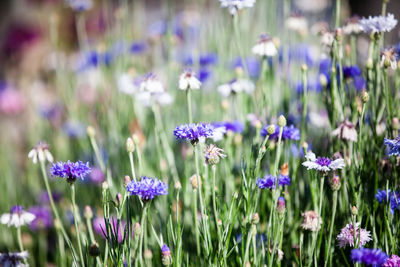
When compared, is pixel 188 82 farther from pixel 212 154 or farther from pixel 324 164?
pixel 324 164

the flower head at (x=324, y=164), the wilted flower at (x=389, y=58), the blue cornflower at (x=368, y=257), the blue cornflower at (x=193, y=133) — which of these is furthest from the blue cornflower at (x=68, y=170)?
the wilted flower at (x=389, y=58)

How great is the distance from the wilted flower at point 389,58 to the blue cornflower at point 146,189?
0.80 m

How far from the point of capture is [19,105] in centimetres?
333

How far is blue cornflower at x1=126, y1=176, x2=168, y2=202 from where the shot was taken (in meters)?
1.05

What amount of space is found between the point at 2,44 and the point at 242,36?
3.51 metres

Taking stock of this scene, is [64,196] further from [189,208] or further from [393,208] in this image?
[393,208]

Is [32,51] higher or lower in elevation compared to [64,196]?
higher

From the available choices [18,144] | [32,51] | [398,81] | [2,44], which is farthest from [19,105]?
[398,81]

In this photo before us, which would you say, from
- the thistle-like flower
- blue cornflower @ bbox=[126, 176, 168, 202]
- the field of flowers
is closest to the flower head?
the field of flowers

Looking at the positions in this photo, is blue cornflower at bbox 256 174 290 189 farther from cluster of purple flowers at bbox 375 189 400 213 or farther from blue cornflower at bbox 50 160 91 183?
blue cornflower at bbox 50 160 91 183

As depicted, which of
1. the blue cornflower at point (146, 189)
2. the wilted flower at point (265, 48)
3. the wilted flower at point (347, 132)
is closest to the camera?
the blue cornflower at point (146, 189)

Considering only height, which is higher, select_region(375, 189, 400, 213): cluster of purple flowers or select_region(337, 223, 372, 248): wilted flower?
select_region(375, 189, 400, 213): cluster of purple flowers

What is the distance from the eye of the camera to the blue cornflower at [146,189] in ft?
3.45

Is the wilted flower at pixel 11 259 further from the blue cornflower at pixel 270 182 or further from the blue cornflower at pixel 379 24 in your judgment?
the blue cornflower at pixel 379 24
